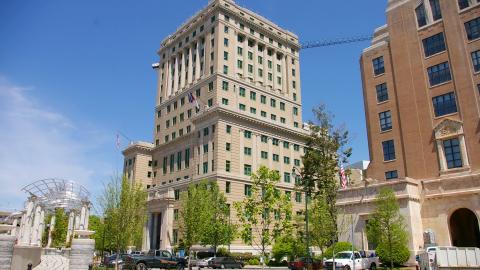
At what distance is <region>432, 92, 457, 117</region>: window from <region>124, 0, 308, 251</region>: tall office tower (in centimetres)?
3177

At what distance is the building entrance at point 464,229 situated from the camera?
38219 millimetres

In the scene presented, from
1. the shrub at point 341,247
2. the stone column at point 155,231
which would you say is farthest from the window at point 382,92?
the stone column at point 155,231

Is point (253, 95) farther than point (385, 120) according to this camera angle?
Yes

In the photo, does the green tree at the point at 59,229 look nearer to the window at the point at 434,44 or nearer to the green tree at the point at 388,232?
the green tree at the point at 388,232

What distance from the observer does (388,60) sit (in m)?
47.6

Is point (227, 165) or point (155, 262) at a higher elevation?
point (227, 165)

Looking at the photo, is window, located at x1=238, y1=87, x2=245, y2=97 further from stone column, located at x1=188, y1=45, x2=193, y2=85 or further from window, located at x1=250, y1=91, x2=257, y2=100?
stone column, located at x1=188, y1=45, x2=193, y2=85

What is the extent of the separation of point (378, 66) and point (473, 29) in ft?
35.7

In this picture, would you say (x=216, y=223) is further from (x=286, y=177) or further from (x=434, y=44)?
(x=434, y=44)

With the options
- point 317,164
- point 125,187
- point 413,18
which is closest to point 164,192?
point 317,164

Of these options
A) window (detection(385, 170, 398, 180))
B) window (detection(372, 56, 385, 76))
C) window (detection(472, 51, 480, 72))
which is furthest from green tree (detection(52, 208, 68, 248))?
window (detection(472, 51, 480, 72))

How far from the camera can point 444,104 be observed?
42.0 meters

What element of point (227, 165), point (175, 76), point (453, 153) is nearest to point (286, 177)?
point (227, 165)

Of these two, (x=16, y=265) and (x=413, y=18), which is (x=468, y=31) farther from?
(x=16, y=265)
